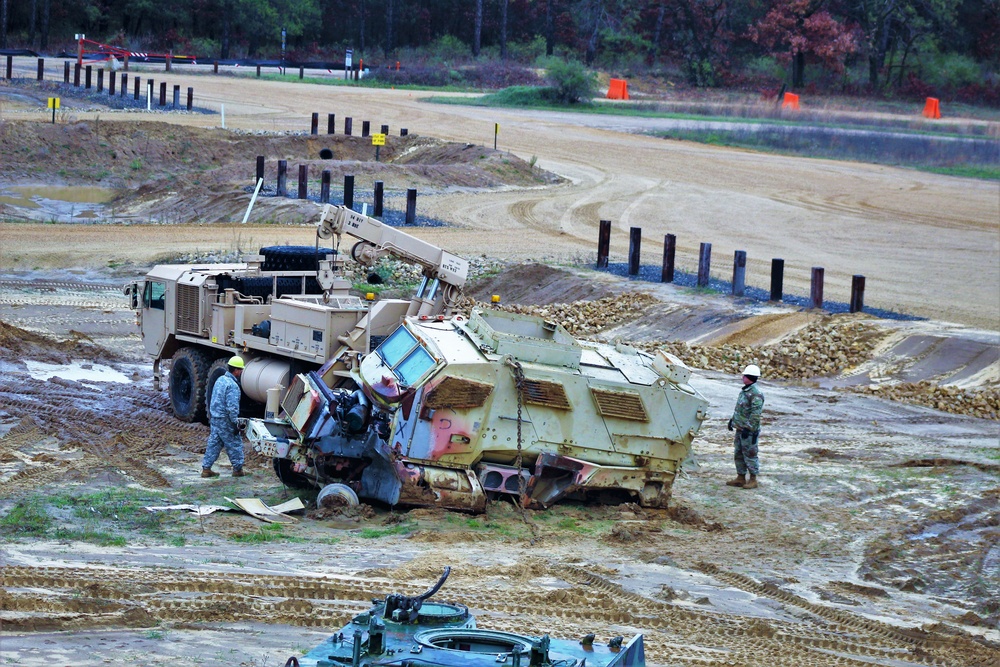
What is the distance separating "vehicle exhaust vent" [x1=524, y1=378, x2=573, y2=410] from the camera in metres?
13.4

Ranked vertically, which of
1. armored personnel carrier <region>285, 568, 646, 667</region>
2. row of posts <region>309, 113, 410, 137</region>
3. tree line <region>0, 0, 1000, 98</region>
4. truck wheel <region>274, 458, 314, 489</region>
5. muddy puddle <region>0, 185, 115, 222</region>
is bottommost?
truck wheel <region>274, 458, 314, 489</region>

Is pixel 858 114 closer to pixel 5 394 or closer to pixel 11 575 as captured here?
pixel 5 394

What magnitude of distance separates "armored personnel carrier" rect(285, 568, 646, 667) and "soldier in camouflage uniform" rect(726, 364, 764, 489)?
804 cm

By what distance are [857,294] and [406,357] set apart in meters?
12.3

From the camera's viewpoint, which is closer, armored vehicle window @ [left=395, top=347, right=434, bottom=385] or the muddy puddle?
armored vehicle window @ [left=395, top=347, right=434, bottom=385]

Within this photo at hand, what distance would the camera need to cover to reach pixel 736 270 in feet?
83.7

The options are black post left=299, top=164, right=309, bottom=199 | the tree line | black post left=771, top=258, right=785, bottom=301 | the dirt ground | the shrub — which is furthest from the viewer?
the tree line

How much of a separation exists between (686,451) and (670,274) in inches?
514

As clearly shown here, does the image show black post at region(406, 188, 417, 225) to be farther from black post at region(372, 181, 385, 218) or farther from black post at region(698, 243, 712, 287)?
black post at region(698, 243, 712, 287)

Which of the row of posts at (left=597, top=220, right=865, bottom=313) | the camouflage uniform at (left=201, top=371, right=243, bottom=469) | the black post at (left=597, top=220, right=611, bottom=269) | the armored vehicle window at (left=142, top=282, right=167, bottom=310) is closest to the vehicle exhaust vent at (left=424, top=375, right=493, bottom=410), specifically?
the camouflage uniform at (left=201, top=371, right=243, bottom=469)

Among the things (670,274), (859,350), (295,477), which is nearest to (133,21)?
(670,274)

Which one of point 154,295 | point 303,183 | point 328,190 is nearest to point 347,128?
point 303,183

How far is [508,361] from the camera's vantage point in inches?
528

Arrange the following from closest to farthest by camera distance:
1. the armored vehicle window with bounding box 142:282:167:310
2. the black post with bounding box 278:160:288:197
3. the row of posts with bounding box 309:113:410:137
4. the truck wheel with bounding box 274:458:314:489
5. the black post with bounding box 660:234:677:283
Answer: the truck wheel with bounding box 274:458:314:489 → the armored vehicle window with bounding box 142:282:167:310 → the black post with bounding box 660:234:677:283 → the black post with bounding box 278:160:288:197 → the row of posts with bounding box 309:113:410:137
